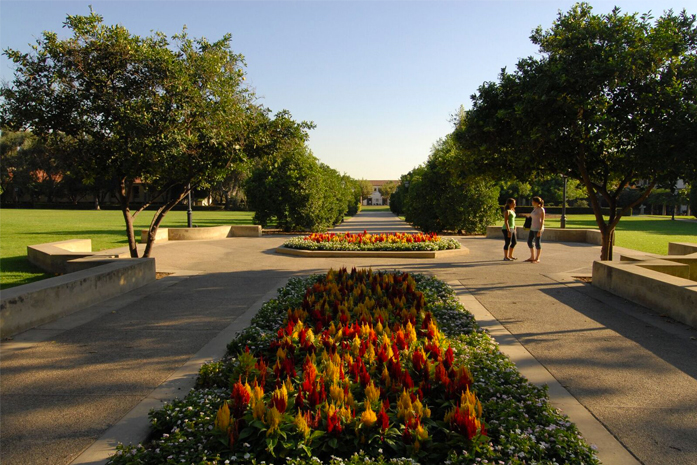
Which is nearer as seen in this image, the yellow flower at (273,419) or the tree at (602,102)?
the yellow flower at (273,419)

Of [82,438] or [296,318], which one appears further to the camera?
[296,318]

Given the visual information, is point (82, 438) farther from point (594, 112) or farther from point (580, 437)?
point (594, 112)

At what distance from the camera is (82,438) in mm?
3385

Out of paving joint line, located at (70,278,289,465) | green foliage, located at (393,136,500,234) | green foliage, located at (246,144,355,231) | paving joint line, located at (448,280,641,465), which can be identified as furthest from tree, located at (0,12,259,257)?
green foliage, located at (393,136,500,234)

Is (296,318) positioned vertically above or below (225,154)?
below

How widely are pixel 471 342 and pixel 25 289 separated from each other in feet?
18.6

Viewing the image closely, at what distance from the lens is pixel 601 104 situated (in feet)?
28.2

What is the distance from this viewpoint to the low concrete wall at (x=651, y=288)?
254 inches

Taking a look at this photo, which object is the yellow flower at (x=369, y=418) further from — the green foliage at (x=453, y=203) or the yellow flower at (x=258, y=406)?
the green foliage at (x=453, y=203)

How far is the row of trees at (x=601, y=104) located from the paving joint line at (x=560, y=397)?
3.99m

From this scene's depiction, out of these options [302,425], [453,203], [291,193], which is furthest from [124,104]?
[453,203]

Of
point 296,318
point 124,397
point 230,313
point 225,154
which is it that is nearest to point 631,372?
point 296,318

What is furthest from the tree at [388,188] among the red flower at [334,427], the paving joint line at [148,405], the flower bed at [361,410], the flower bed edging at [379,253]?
the red flower at [334,427]

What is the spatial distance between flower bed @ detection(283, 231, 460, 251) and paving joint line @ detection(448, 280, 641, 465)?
6.75m
